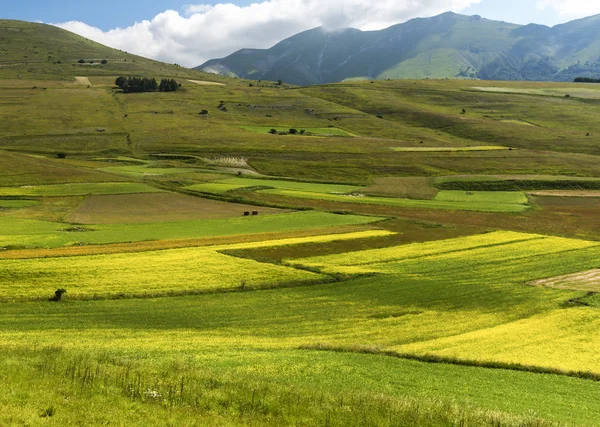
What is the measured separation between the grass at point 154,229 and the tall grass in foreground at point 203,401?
3925 cm

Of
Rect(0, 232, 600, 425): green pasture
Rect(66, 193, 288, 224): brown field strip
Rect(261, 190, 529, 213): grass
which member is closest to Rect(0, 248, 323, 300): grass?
Rect(0, 232, 600, 425): green pasture

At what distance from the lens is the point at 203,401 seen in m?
19.7

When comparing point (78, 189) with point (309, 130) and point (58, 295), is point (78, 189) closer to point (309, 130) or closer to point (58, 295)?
point (58, 295)

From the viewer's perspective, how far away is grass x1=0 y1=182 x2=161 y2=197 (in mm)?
91562

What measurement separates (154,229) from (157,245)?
35.3 ft

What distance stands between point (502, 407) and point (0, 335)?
27.6 m

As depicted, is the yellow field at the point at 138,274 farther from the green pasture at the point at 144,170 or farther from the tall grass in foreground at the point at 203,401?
the green pasture at the point at 144,170

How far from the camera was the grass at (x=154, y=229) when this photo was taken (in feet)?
194

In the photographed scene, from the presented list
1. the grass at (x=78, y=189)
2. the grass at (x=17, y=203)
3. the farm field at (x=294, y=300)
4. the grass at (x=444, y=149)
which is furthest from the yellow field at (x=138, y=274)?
the grass at (x=444, y=149)

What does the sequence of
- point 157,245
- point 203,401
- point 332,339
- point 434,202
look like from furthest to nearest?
1. point 434,202
2. point 157,245
3. point 332,339
4. point 203,401

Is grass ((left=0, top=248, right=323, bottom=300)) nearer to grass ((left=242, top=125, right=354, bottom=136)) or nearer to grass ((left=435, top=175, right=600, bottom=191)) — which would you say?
grass ((left=435, top=175, right=600, bottom=191))

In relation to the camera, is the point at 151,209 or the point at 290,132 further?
the point at 290,132

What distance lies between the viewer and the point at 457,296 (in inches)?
1695

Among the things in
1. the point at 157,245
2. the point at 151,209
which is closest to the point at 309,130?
the point at 151,209
